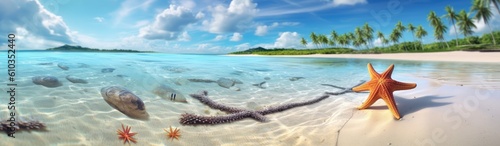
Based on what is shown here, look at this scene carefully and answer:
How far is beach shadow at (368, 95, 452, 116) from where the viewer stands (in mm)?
4388

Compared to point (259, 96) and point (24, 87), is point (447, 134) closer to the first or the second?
point (259, 96)

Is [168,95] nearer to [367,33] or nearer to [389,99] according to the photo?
[389,99]

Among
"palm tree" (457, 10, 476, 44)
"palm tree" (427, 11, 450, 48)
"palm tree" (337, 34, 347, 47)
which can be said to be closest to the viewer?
"palm tree" (457, 10, 476, 44)

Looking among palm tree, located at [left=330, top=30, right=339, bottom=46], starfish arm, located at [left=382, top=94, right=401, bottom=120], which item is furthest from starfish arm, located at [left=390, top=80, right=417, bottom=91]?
→ palm tree, located at [left=330, top=30, right=339, bottom=46]

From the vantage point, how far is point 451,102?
484cm

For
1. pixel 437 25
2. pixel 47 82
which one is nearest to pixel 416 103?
pixel 47 82

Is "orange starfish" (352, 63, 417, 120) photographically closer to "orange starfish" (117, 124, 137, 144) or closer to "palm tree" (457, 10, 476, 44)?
"orange starfish" (117, 124, 137, 144)

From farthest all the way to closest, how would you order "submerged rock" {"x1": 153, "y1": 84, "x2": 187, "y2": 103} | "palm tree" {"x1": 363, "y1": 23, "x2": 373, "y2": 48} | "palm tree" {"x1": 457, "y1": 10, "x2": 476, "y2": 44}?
"palm tree" {"x1": 363, "y1": 23, "x2": 373, "y2": 48}, "palm tree" {"x1": 457, "y1": 10, "x2": 476, "y2": 44}, "submerged rock" {"x1": 153, "y1": 84, "x2": 187, "y2": 103}

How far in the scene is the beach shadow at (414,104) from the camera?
173 inches

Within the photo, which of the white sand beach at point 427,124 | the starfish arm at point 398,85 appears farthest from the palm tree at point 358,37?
the starfish arm at point 398,85

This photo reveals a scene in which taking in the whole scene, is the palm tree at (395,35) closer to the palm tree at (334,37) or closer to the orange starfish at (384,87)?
the palm tree at (334,37)

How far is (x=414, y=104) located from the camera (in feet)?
15.4

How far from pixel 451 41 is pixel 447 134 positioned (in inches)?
3648

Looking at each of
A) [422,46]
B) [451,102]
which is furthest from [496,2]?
[451,102]
